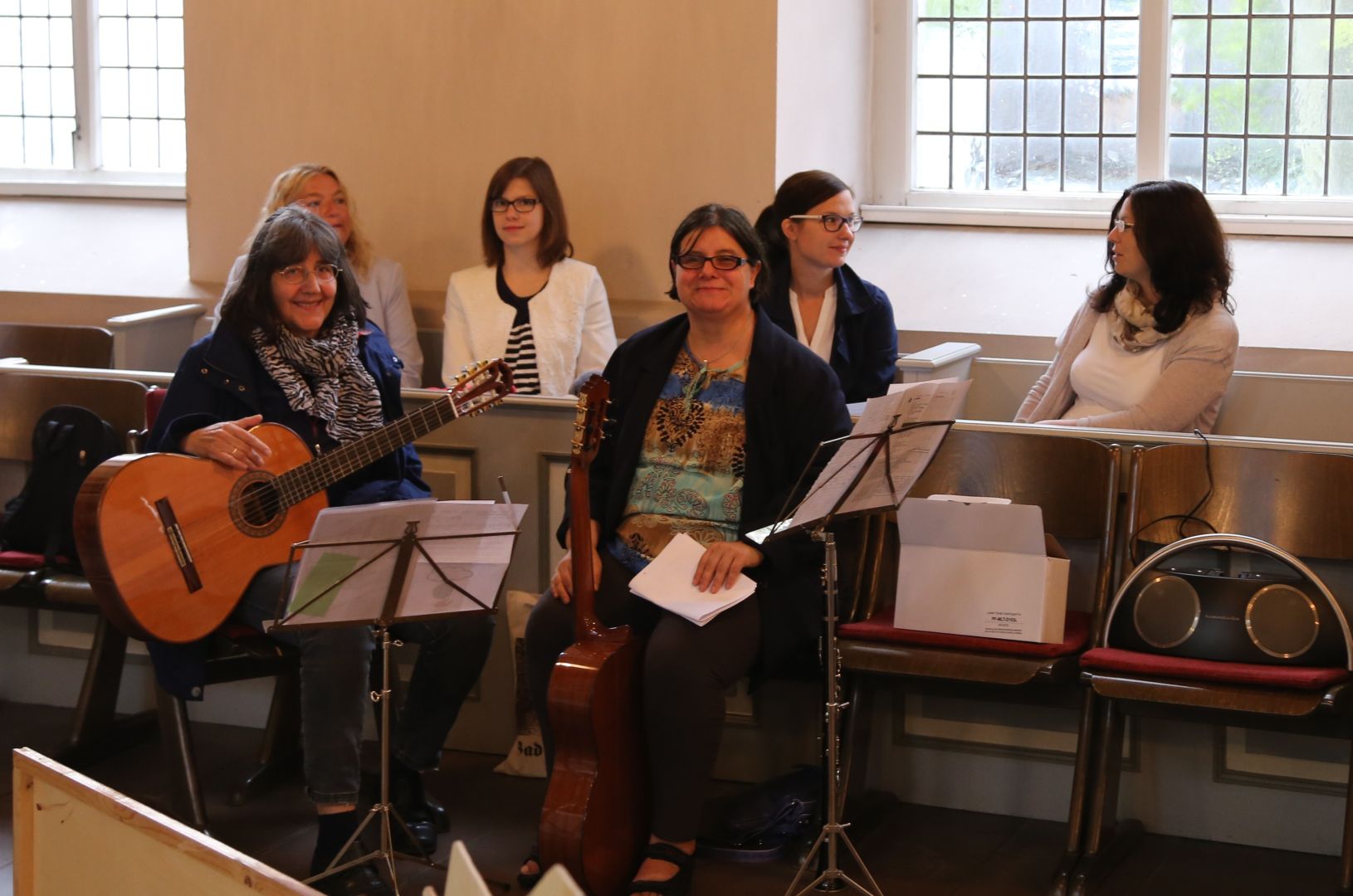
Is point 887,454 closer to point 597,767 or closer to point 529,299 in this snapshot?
point 597,767

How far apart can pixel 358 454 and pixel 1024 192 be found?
11.7ft

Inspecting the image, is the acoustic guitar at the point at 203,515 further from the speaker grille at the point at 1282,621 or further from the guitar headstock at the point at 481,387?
the speaker grille at the point at 1282,621

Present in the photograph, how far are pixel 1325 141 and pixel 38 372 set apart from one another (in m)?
4.41

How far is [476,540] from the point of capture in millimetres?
3158

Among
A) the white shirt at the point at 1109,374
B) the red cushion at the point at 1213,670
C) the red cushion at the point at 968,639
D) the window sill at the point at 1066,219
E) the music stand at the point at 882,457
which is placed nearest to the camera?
the music stand at the point at 882,457

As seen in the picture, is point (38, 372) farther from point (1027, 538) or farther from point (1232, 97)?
point (1232, 97)

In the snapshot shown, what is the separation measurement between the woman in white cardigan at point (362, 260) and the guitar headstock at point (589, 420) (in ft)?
6.03

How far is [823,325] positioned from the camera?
4402mm

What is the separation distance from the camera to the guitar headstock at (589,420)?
3.30 m

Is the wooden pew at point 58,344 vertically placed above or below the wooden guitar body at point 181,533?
above

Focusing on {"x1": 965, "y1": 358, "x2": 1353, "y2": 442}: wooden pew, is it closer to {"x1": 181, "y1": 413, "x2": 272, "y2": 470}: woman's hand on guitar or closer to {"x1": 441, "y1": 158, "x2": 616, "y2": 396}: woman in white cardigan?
{"x1": 441, "y1": 158, "x2": 616, "y2": 396}: woman in white cardigan

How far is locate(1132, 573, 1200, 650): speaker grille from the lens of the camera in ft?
10.7

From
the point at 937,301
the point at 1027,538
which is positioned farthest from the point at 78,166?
the point at 1027,538

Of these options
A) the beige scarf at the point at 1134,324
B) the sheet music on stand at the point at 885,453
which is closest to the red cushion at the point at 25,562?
the sheet music on stand at the point at 885,453
